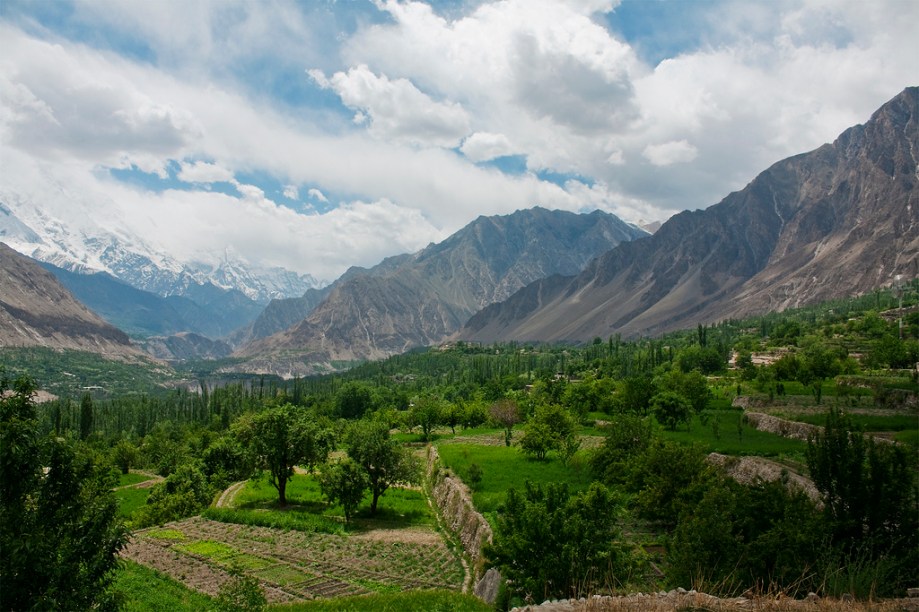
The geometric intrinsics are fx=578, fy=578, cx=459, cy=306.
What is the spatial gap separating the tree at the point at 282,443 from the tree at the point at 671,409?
43.0 meters

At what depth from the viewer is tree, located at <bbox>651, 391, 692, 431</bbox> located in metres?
72.7

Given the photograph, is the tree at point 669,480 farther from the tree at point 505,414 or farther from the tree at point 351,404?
the tree at point 351,404

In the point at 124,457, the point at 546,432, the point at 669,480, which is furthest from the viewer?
the point at 124,457

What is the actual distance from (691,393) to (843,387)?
762 inches

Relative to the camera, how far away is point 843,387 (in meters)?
77.9

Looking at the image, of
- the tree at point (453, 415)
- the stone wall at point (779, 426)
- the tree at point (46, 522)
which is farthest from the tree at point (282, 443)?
the tree at point (453, 415)

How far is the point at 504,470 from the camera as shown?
5984 cm

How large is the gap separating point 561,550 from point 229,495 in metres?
54.0

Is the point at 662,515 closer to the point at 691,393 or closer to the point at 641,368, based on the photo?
the point at 691,393

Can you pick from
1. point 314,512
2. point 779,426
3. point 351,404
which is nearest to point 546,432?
point 779,426

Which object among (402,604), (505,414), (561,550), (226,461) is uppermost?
(561,550)

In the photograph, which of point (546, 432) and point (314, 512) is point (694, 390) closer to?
point (546, 432)

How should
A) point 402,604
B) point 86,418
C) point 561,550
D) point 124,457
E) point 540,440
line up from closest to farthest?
1. point 561,550
2. point 402,604
3. point 540,440
4. point 124,457
5. point 86,418

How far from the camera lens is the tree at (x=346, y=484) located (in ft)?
169
